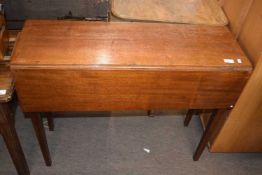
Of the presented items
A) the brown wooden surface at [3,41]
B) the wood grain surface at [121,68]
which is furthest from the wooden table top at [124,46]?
the brown wooden surface at [3,41]

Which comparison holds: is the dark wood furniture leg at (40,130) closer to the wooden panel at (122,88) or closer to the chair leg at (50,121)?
the wooden panel at (122,88)

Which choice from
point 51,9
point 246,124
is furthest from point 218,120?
point 51,9

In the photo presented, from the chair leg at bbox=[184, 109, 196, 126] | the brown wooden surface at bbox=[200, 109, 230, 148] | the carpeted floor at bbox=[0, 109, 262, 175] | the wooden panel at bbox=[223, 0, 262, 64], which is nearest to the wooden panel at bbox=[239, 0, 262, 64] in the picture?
the wooden panel at bbox=[223, 0, 262, 64]

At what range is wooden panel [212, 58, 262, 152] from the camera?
4.11 ft

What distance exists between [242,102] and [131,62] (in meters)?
0.66

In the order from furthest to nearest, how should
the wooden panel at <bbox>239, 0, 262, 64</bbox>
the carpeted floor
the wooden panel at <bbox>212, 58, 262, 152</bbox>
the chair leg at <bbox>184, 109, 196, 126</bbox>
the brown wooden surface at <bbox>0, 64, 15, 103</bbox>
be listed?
the chair leg at <bbox>184, 109, 196, 126</bbox>
the carpeted floor
the wooden panel at <bbox>212, 58, 262, 152</bbox>
the wooden panel at <bbox>239, 0, 262, 64</bbox>
the brown wooden surface at <bbox>0, 64, 15, 103</bbox>

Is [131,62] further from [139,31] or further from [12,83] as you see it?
[12,83]

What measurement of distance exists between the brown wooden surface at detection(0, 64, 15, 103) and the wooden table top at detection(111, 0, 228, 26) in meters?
0.57

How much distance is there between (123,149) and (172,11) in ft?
2.80

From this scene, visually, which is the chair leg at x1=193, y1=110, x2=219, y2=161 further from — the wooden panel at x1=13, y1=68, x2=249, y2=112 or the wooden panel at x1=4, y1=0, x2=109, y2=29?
the wooden panel at x1=4, y1=0, x2=109, y2=29

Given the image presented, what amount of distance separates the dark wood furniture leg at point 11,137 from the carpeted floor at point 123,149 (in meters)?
0.16

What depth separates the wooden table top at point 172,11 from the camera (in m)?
1.31

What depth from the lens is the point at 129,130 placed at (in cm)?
172

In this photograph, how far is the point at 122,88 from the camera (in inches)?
41.8
